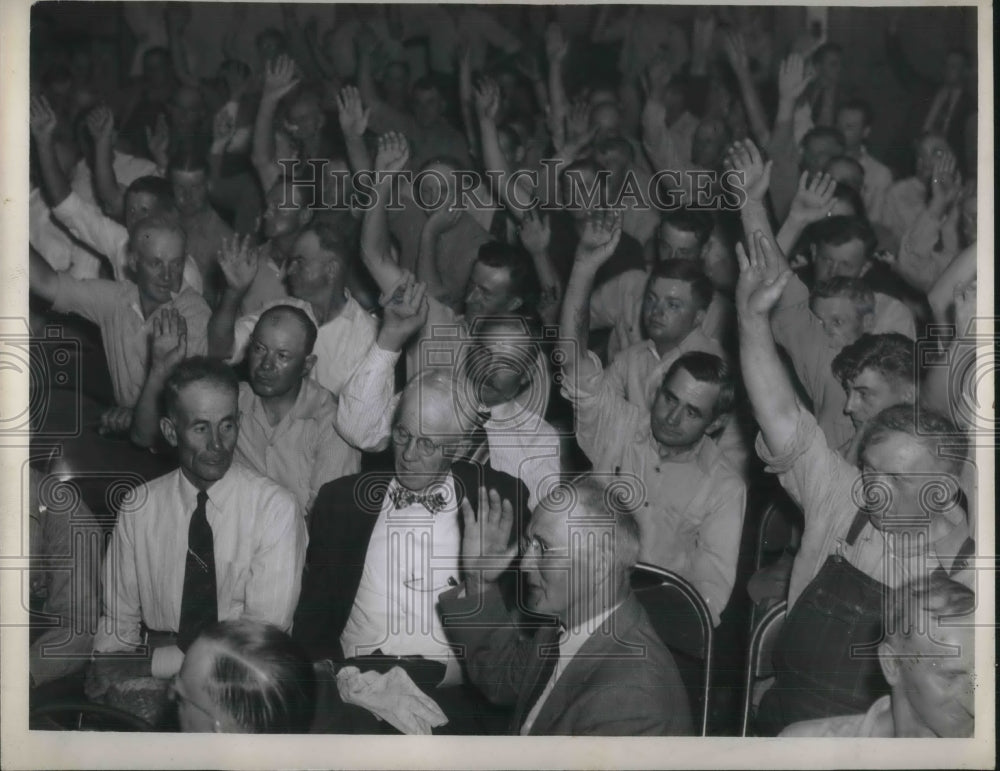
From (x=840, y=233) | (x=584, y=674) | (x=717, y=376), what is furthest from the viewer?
(x=840, y=233)

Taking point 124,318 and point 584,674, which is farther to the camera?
point 124,318

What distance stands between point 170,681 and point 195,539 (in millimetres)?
567

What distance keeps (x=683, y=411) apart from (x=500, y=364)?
2.46 feet

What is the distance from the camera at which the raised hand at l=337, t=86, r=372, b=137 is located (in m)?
4.42

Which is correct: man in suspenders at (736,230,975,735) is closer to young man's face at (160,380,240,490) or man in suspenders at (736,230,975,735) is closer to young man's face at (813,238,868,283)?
young man's face at (813,238,868,283)

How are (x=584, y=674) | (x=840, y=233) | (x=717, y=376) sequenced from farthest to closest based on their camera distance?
(x=840, y=233), (x=717, y=376), (x=584, y=674)

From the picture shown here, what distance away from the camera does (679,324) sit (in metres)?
4.34

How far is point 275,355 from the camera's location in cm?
433

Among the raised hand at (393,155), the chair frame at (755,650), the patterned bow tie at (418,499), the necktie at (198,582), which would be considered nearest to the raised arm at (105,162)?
the raised hand at (393,155)

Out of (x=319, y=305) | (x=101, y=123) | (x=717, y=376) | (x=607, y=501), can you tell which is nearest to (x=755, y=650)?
(x=607, y=501)

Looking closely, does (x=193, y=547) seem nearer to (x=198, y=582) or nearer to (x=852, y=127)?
(x=198, y=582)

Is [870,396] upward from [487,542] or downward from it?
upward

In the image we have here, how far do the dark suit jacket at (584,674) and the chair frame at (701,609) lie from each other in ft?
0.26

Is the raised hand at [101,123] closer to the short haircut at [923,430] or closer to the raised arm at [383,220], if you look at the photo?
the raised arm at [383,220]
